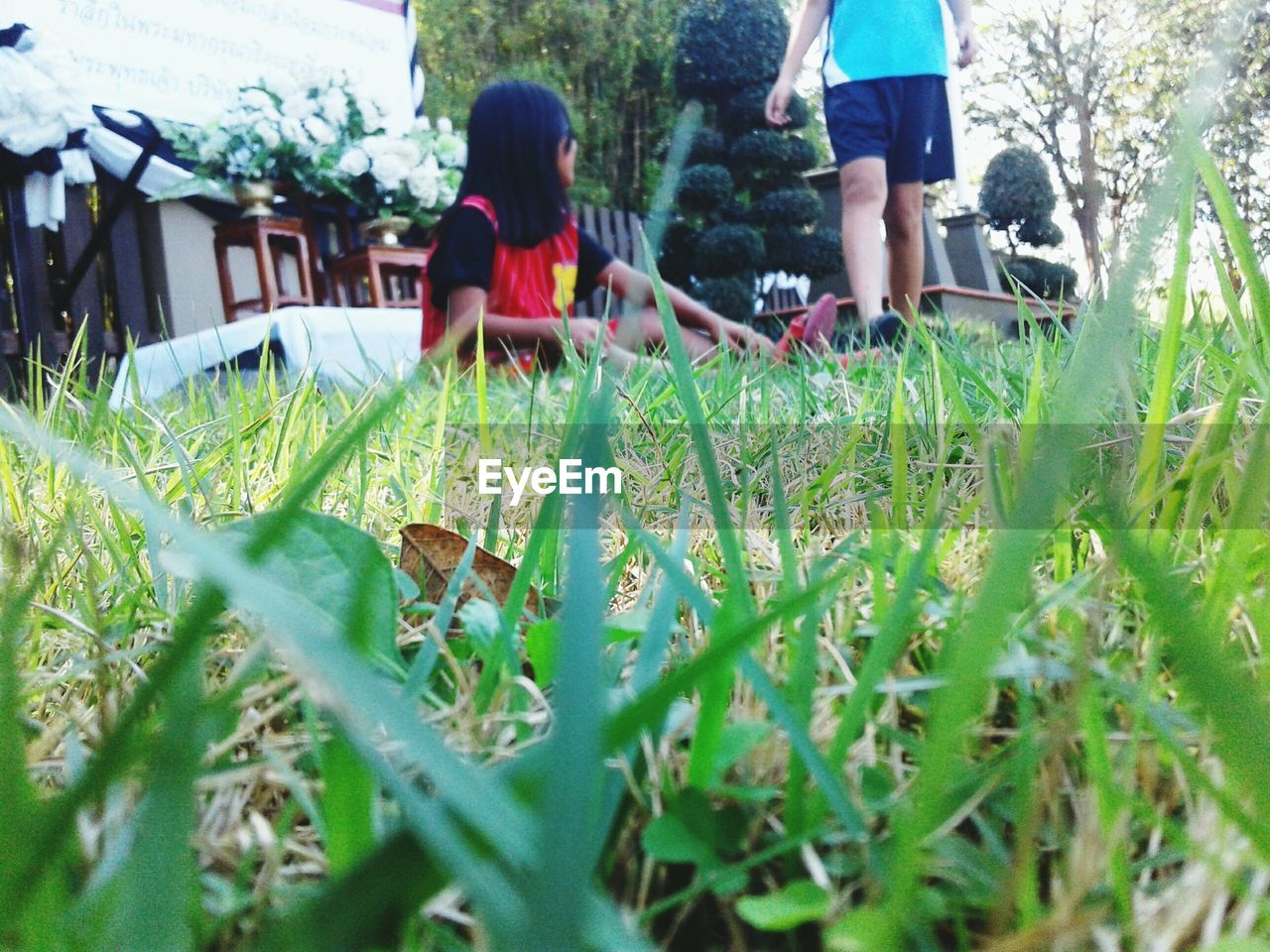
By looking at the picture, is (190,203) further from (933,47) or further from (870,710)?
(870,710)

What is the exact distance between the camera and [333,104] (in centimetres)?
322

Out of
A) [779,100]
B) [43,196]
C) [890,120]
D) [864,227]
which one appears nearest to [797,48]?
[779,100]

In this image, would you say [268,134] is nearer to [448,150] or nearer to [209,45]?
[448,150]

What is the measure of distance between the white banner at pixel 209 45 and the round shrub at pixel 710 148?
140 inches

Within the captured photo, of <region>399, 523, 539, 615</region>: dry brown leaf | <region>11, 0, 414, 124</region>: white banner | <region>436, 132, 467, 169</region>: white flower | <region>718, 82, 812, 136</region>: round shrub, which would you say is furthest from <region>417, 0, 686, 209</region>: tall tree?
<region>399, 523, 539, 615</region>: dry brown leaf

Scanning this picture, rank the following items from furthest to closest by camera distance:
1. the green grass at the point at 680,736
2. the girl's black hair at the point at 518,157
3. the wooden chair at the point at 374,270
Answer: the wooden chair at the point at 374,270 < the girl's black hair at the point at 518,157 < the green grass at the point at 680,736

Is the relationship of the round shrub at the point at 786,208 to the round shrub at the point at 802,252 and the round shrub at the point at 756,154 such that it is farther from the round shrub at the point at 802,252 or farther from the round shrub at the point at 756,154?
the round shrub at the point at 756,154

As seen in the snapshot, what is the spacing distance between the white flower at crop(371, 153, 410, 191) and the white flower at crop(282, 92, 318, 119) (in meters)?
0.26

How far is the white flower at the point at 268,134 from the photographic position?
3145mm

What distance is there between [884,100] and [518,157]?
1.14 meters

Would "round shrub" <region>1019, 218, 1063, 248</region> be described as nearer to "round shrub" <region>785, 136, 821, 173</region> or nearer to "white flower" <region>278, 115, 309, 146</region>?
"round shrub" <region>785, 136, 821, 173</region>

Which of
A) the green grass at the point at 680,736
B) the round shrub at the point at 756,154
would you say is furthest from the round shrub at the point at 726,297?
the green grass at the point at 680,736

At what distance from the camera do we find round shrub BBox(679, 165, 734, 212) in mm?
7707

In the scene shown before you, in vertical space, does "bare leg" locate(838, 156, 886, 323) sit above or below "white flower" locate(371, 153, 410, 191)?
below
